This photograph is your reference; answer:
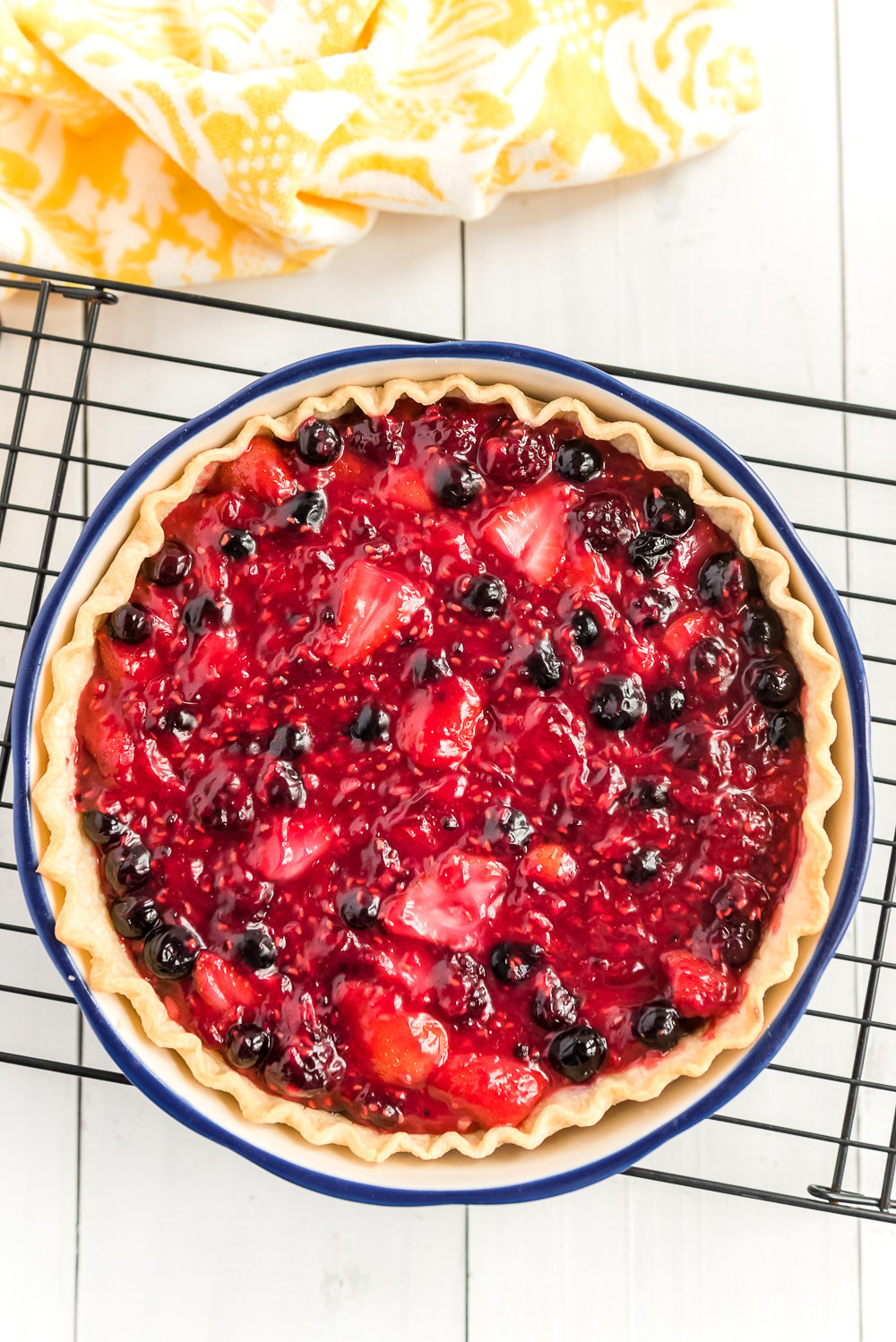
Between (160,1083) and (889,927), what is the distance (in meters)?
1.20

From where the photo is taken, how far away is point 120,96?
5.94 ft

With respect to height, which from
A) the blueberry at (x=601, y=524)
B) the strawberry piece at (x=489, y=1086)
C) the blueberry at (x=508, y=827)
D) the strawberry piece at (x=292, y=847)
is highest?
the blueberry at (x=601, y=524)

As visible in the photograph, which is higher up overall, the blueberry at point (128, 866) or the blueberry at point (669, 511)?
the blueberry at point (669, 511)

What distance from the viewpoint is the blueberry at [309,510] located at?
1.58 meters

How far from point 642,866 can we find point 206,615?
677 mm

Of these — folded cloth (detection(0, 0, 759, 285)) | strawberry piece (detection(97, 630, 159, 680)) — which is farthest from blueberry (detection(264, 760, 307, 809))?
folded cloth (detection(0, 0, 759, 285))

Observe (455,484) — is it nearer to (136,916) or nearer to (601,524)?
(601,524)

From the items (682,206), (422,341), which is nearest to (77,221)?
(422,341)

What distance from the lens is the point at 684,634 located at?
5.12 feet

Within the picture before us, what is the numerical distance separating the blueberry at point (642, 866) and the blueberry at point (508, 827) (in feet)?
0.45

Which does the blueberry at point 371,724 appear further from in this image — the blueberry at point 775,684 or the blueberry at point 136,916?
the blueberry at point 775,684

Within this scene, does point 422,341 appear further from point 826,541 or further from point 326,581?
point 826,541

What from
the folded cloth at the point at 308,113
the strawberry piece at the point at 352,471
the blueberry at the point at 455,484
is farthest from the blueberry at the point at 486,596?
the folded cloth at the point at 308,113

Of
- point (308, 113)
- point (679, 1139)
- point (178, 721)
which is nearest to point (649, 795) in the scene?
point (178, 721)
